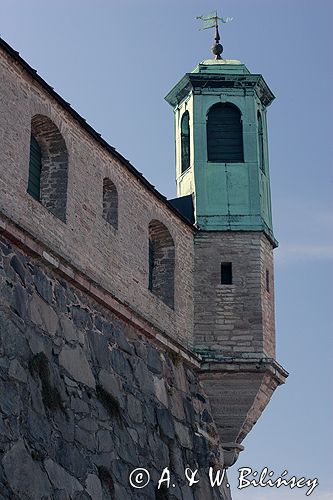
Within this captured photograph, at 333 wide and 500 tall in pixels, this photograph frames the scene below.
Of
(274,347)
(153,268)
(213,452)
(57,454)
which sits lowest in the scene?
(57,454)

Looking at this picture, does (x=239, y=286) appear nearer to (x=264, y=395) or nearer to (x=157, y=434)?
(x=264, y=395)

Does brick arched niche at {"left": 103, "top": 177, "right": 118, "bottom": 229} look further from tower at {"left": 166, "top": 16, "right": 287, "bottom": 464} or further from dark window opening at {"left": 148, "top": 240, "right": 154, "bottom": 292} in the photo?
tower at {"left": 166, "top": 16, "right": 287, "bottom": 464}

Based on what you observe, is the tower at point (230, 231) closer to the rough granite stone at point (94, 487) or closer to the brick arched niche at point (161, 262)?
the brick arched niche at point (161, 262)

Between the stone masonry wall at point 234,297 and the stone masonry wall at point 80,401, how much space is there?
42.4 inches

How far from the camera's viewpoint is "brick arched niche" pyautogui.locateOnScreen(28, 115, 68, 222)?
15250mm

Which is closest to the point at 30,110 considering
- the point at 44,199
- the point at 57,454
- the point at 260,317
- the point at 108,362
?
the point at 44,199

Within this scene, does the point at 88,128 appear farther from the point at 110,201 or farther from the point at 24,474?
the point at 24,474

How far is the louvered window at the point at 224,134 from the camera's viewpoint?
782 inches

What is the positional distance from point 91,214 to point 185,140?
4.97 meters

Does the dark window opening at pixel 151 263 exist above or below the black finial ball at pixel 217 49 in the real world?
below

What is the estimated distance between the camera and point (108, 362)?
1532 centimetres

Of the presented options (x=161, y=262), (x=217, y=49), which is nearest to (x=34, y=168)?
(x=161, y=262)

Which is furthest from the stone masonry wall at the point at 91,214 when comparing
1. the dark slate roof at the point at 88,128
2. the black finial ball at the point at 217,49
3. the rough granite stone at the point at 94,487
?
the black finial ball at the point at 217,49

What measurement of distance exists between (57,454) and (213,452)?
5.06m
